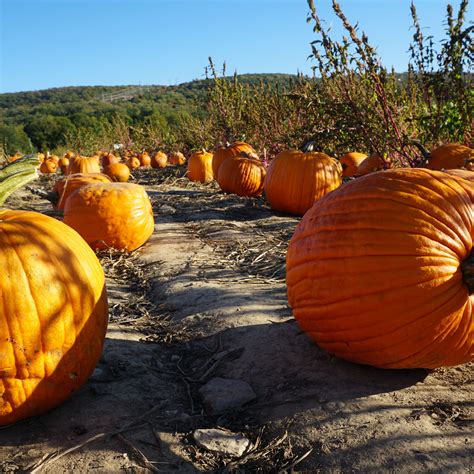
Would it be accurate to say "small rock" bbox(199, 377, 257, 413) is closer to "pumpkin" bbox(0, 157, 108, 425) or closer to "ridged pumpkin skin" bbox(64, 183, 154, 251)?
"pumpkin" bbox(0, 157, 108, 425)

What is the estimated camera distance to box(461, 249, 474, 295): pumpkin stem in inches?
78.7

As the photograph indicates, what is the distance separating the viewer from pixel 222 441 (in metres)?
1.91

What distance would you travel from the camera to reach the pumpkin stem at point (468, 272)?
200 centimetres

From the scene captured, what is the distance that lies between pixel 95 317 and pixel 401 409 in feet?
4.44

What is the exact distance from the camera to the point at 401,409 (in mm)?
1979

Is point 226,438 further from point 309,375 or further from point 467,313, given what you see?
point 467,313

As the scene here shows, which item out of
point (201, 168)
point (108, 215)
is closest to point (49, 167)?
point (201, 168)

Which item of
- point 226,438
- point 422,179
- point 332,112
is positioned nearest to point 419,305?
point 422,179

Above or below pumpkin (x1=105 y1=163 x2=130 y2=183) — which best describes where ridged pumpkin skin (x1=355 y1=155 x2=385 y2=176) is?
below

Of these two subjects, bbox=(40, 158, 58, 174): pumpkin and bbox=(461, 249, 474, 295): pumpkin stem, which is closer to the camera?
bbox=(461, 249, 474, 295): pumpkin stem

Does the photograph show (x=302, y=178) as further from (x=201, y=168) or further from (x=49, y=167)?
(x=49, y=167)

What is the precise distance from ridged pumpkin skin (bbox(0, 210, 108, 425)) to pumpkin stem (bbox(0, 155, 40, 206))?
5.4 inches

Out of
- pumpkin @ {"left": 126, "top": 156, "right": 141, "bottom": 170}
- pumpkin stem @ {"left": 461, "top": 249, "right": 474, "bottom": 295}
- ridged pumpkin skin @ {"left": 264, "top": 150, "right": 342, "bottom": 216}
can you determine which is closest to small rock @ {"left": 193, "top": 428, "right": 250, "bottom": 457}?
pumpkin stem @ {"left": 461, "top": 249, "right": 474, "bottom": 295}

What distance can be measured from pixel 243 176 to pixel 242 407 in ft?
19.7
